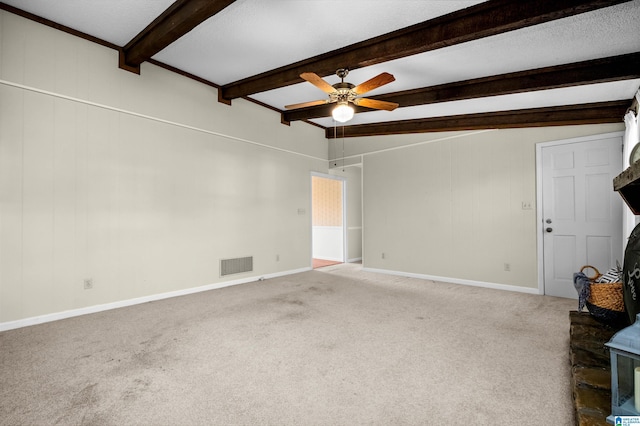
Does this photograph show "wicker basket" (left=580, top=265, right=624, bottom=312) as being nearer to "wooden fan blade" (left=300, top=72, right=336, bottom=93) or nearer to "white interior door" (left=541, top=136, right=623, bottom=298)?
"white interior door" (left=541, top=136, right=623, bottom=298)

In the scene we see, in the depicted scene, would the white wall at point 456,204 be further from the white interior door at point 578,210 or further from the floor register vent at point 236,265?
the floor register vent at point 236,265

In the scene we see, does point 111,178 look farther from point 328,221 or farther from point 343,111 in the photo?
point 328,221

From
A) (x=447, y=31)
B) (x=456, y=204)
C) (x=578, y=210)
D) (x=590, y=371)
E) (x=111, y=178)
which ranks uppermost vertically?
(x=447, y=31)

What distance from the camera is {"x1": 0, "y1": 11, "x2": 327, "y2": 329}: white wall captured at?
3089 millimetres

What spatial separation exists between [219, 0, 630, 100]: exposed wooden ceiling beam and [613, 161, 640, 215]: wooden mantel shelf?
49.4 inches

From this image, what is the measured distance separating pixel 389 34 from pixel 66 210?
385 centimetres

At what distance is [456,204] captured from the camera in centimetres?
524

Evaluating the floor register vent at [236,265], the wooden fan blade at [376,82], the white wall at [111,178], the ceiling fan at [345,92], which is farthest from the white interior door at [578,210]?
the floor register vent at [236,265]

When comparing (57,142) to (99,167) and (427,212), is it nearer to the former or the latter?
(99,167)

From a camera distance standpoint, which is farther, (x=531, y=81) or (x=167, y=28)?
(x=531, y=81)

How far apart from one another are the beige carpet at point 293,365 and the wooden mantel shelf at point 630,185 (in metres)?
1.26

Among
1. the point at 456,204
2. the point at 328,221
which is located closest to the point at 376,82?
the point at 456,204

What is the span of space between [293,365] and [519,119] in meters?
4.50

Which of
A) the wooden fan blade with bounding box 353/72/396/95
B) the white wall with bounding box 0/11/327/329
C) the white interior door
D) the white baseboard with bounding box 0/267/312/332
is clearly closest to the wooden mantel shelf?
the wooden fan blade with bounding box 353/72/396/95
